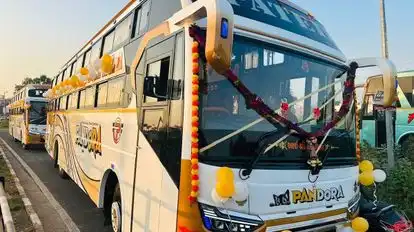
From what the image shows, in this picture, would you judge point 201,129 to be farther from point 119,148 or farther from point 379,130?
point 379,130

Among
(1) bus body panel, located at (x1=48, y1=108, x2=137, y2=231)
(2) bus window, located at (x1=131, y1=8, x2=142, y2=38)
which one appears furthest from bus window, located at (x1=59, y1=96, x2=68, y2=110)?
(2) bus window, located at (x1=131, y1=8, x2=142, y2=38)

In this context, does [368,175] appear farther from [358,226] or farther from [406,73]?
[406,73]

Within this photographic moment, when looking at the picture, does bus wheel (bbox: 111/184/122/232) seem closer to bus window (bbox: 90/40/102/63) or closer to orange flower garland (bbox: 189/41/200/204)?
orange flower garland (bbox: 189/41/200/204)

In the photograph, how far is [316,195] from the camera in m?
3.80

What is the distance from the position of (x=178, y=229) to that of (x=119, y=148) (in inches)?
82.2

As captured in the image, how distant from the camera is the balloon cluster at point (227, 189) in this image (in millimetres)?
3000

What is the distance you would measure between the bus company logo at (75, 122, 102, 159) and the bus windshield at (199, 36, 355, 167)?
3.32 m

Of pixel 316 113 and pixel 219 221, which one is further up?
pixel 316 113

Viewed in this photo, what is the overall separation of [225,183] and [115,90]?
3046 mm

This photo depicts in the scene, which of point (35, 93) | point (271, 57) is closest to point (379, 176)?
point (271, 57)

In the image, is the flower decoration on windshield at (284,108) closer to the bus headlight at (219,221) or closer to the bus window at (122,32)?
the bus headlight at (219,221)

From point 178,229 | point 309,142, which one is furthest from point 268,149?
point 178,229

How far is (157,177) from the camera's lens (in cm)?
374

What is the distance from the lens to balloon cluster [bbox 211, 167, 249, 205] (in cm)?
300
